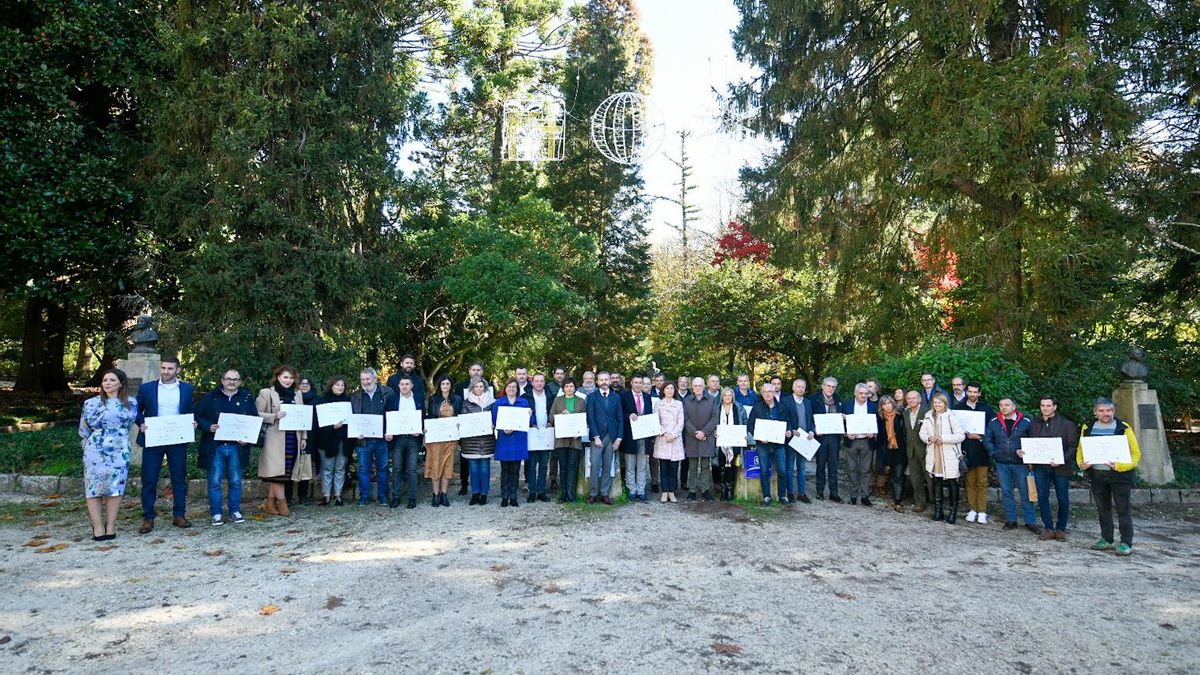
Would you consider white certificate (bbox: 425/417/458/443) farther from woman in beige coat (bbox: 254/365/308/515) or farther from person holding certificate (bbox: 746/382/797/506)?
person holding certificate (bbox: 746/382/797/506)

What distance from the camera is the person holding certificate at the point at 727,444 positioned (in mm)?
9055

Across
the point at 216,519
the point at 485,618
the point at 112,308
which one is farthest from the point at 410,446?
the point at 112,308

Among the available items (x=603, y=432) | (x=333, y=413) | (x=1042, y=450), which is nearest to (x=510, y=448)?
(x=603, y=432)

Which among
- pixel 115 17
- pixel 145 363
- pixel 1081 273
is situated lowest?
pixel 145 363

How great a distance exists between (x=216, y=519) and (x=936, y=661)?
737 cm

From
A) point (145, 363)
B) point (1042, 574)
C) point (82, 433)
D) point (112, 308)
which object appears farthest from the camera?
point (112, 308)

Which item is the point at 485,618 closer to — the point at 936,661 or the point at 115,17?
the point at 936,661

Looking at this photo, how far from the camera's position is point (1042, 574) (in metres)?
6.11

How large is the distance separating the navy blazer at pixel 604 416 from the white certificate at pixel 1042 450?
15.9ft

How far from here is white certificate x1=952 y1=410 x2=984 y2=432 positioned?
8.25 meters

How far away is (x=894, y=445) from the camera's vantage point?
357 inches

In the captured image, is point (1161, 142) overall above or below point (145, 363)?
above

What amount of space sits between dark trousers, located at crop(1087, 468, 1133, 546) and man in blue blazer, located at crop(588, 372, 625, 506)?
17.8 feet

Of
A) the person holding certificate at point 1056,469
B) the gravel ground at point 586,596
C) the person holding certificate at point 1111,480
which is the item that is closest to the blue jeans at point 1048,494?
the person holding certificate at point 1056,469
